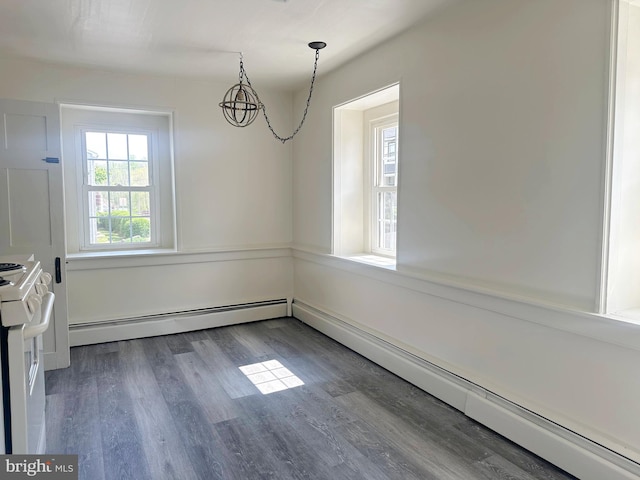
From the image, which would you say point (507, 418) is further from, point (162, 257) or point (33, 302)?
point (162, 257)

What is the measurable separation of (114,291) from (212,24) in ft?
8.66

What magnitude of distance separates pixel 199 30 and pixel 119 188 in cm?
196

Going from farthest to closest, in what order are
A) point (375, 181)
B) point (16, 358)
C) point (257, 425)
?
point (375, 181)
point (257, 425)
point (16, 358)

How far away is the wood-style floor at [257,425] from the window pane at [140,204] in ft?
4.68

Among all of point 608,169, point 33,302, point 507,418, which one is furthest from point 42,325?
point 608,169

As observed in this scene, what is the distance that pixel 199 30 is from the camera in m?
3.05

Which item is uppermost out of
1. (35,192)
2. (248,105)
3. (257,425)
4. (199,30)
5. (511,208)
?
(199,30)

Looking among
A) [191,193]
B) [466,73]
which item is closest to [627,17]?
[466,73]

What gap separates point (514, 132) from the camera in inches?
94.1

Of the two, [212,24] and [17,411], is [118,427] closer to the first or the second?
[17,411]

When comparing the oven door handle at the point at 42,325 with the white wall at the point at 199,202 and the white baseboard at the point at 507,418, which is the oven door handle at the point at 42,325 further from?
the white baseboard at the point at 507,418

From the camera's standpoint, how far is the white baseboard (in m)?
2.02

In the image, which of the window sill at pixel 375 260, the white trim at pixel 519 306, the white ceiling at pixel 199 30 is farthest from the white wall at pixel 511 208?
the white ceiling at pixel 199 30

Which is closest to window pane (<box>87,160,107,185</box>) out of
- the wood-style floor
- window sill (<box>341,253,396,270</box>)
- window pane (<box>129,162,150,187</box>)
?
window pane (<box>129,162,150,187</box>)
